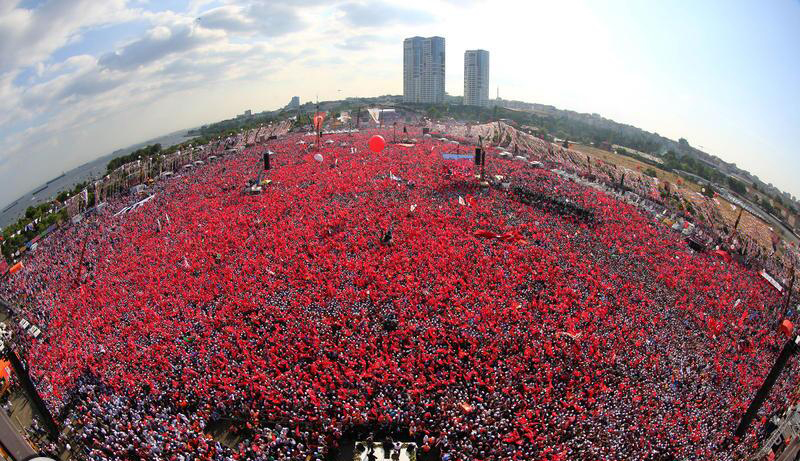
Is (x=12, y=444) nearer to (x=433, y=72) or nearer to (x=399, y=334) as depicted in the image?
(x=399, y=334)

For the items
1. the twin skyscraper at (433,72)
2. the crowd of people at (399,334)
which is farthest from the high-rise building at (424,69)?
the crowd of people at (399,334)

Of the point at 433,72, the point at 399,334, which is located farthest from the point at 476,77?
the point at 399,334

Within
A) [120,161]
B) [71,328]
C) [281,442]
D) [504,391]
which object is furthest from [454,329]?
[120,161]

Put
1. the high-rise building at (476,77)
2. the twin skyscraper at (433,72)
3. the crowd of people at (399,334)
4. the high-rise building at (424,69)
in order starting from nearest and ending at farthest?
the crowd of people at (399,334) → the high-rise building at (424,69) → the twin skyscraper at (433,72) → the high-rise building at (476,77)

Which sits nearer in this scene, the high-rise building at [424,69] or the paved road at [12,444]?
the paved road at [12,444]

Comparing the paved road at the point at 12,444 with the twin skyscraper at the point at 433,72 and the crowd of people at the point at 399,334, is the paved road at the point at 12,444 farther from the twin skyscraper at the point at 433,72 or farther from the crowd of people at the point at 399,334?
the twin skyscraper at the point at 433,72

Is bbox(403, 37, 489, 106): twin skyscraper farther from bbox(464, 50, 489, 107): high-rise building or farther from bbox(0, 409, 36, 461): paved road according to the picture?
bbox(0, 409, 36, 461): paved road
